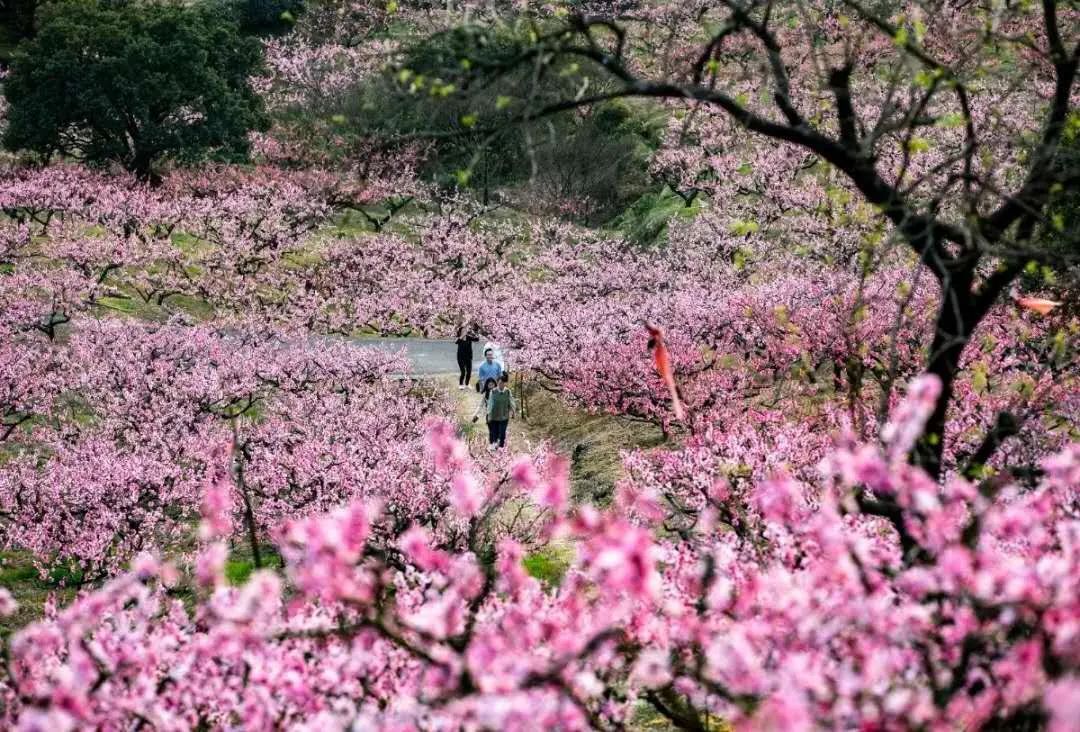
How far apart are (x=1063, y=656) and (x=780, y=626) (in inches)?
52.6

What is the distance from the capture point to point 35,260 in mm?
34344

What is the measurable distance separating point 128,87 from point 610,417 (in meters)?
34.1

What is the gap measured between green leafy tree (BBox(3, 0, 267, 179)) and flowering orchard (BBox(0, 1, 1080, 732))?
287 centimetres

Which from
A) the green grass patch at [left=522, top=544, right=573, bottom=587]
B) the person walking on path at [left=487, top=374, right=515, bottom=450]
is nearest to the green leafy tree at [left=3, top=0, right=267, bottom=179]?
the person walking on path at [left=487, top=374, right=515, bottom=450]

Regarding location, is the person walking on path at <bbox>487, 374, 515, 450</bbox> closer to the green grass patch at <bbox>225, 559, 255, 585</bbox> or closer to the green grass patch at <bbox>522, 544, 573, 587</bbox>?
the green grass patch at <bbox>522, 544, 573, 587</bbox>

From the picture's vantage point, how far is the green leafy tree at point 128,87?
43219 millimetres

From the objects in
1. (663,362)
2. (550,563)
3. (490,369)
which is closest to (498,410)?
(490,369)

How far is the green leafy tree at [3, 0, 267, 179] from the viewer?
4322cm

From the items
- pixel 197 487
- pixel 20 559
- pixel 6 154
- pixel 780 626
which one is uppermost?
pixel 780 626

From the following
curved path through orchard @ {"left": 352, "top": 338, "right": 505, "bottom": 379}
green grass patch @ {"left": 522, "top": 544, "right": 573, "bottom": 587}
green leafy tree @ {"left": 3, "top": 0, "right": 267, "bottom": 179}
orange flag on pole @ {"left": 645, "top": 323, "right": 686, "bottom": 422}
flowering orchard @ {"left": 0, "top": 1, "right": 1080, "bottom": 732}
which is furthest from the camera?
green leafy tree @ {"left": 3, "top": 0, "right": 267, "bottom": 179}

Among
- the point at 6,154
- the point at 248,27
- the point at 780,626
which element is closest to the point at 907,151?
the point at 780,626

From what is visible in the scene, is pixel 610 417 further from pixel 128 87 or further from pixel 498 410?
pixel 128 87

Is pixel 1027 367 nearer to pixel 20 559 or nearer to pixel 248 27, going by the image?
pixel 20 559

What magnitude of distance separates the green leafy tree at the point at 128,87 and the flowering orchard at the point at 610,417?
287cm
